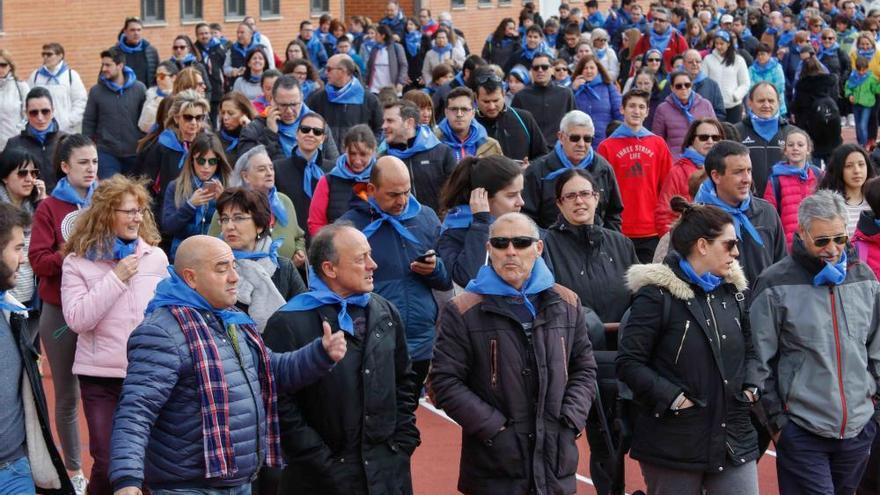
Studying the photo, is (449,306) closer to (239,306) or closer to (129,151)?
(239,306)

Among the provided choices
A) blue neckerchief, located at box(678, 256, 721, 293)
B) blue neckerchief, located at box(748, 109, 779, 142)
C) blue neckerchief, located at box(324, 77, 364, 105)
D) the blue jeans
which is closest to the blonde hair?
the blue jeans

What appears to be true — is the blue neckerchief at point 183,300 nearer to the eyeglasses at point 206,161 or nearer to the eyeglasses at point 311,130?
the eyeglasses at point 206,161

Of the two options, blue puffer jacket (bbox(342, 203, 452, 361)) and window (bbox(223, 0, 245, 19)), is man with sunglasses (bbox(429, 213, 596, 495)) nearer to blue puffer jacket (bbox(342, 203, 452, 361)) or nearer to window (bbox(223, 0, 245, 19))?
blue puffer jacket (bbox(342, 203, 452, 361))

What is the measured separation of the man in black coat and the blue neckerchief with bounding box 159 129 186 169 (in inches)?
200

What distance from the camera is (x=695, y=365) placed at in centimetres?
687

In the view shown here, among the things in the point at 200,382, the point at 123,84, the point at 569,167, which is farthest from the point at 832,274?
the point at 123,84

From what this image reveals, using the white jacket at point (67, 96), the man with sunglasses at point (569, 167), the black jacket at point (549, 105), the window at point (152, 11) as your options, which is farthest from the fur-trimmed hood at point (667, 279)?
the window at point (152, 11)

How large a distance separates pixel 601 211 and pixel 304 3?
862 inches

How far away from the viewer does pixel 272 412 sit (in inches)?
246

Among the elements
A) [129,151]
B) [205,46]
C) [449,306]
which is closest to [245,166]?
[449,306]

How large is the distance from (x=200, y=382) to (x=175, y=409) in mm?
152

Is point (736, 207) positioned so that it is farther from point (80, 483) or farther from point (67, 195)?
point (80, 483)

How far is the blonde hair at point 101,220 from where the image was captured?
25.1ft

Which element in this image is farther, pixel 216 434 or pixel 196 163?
pixel 196 163
